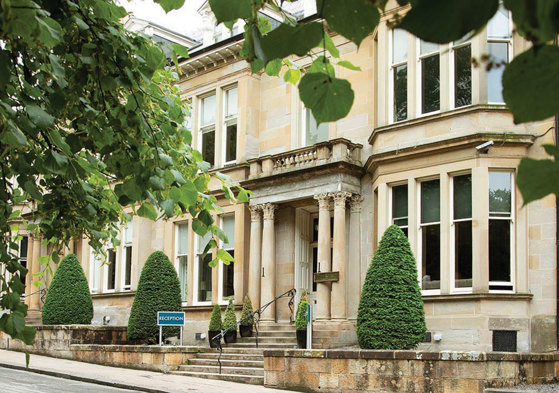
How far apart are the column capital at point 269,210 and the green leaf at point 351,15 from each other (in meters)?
20.5

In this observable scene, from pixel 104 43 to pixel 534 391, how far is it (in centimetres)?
943

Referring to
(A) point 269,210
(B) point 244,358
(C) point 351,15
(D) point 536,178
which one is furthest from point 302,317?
(D) point 536,178

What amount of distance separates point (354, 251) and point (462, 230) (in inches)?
148

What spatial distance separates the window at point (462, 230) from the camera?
58.3 feet

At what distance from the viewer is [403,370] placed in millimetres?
13758

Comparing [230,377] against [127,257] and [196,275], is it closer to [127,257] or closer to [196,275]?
[196,275]

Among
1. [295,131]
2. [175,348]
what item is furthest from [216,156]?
[175,348]

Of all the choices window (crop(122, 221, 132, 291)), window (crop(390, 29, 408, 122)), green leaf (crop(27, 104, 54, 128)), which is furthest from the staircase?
green leaf (crop(27, 104, 54, 128))

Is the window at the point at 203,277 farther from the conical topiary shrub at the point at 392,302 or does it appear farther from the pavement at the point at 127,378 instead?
the conical topiary shrub at the point at 392,302

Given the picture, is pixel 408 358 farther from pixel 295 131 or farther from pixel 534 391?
pixel 295 131

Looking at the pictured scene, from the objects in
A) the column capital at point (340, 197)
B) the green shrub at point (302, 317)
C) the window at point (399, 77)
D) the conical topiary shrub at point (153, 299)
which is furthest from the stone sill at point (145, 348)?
the window at point (399, 77)

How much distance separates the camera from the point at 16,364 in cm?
2045

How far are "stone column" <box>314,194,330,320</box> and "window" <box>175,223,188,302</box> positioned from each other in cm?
649

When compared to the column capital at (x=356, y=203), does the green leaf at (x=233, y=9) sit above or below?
below
